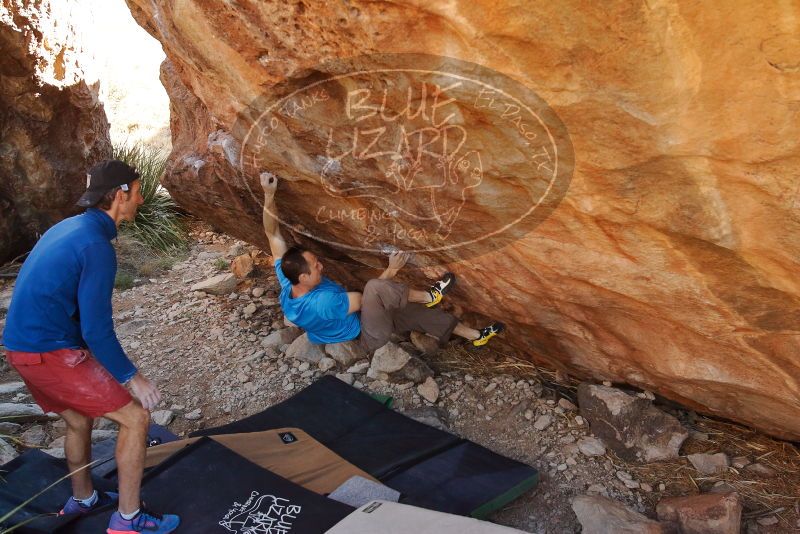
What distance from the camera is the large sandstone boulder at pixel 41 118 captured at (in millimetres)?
5723

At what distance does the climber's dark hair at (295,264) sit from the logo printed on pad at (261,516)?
1.51 metres

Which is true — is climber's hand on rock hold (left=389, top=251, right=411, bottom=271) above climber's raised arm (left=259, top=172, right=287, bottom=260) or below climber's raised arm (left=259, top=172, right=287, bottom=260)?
below

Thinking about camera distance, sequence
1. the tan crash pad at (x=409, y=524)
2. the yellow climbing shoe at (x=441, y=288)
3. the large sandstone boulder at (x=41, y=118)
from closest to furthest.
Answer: the tan crash pad at (x=409, y=524) → the yellow climbing shoe at (x=441, y=288) → the large sandstone boulder at (x=41, y=118)

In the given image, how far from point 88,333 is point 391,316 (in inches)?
79.0

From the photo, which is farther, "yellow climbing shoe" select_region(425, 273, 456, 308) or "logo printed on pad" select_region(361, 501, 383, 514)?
"yellow climbing shoe" select_region(425, 273, 456, 308)

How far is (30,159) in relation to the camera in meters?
6.14

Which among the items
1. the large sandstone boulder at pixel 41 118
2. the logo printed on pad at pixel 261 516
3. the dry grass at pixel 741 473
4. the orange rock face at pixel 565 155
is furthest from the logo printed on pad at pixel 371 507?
the large sandstone boulder at pixel 41 118

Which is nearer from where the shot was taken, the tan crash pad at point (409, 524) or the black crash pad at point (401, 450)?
the tan crash pad at point (409, 524)

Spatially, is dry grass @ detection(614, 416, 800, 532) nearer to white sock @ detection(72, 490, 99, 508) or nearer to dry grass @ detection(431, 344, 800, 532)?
dry grass @ detection(431, 344, 800, 532)

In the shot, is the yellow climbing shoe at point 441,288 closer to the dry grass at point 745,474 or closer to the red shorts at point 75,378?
the dry grass at point 745,474

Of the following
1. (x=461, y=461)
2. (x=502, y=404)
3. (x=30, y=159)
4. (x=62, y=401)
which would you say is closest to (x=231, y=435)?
(x=62, y=401)

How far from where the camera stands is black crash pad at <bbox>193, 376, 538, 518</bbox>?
3234mm

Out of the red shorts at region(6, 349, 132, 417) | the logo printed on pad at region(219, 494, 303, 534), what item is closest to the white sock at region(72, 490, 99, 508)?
the red shorts at region(6, 349, 132, 417)

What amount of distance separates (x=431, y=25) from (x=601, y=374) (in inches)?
87.8
